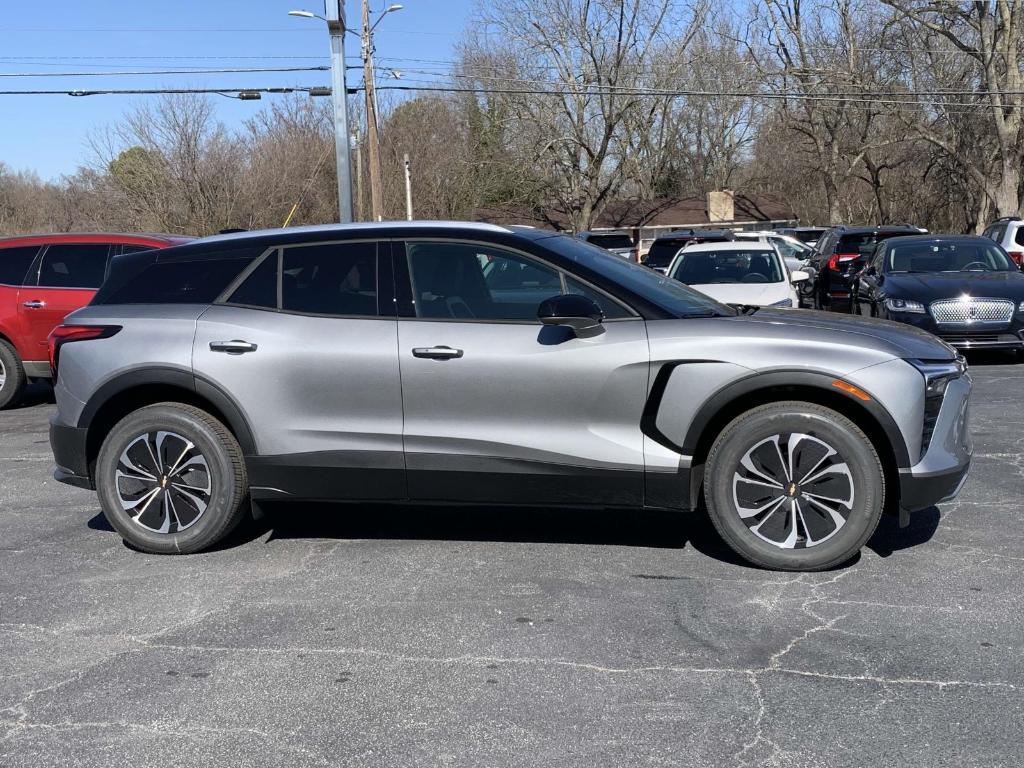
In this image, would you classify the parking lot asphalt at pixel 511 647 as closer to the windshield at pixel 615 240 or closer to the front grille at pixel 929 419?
the front grille at pixel 929 419

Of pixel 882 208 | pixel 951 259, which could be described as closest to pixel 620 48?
pixel 882 208

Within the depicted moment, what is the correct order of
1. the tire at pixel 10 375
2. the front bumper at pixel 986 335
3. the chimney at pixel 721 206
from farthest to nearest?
the chimney at pixel 721 206 → the front bumper at pixel 986 335 → the tire at pixel 10 375

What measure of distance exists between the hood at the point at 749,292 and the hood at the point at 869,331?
8.03m

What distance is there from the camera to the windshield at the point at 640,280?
562 centimetres

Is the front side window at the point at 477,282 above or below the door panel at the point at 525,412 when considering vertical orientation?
above

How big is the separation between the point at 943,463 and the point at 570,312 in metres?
1.92

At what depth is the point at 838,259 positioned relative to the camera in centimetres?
2134

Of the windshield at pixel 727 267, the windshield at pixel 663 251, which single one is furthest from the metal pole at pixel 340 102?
the windshield at pixel 727 267

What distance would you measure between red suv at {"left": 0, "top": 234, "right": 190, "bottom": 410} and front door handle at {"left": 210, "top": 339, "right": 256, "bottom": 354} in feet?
21.7

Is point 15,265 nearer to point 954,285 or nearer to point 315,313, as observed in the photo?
point 315,313

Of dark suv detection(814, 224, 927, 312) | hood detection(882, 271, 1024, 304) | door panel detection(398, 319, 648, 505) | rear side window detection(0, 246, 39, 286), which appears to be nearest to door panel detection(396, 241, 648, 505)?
door panel detection(398, 319, 648, 505)

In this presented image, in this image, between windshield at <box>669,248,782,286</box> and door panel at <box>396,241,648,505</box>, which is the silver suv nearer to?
door panel at <box>396,241,648,505</box>

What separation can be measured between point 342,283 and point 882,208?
178ft

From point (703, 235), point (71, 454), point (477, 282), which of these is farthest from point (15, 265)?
point (703, 235)
